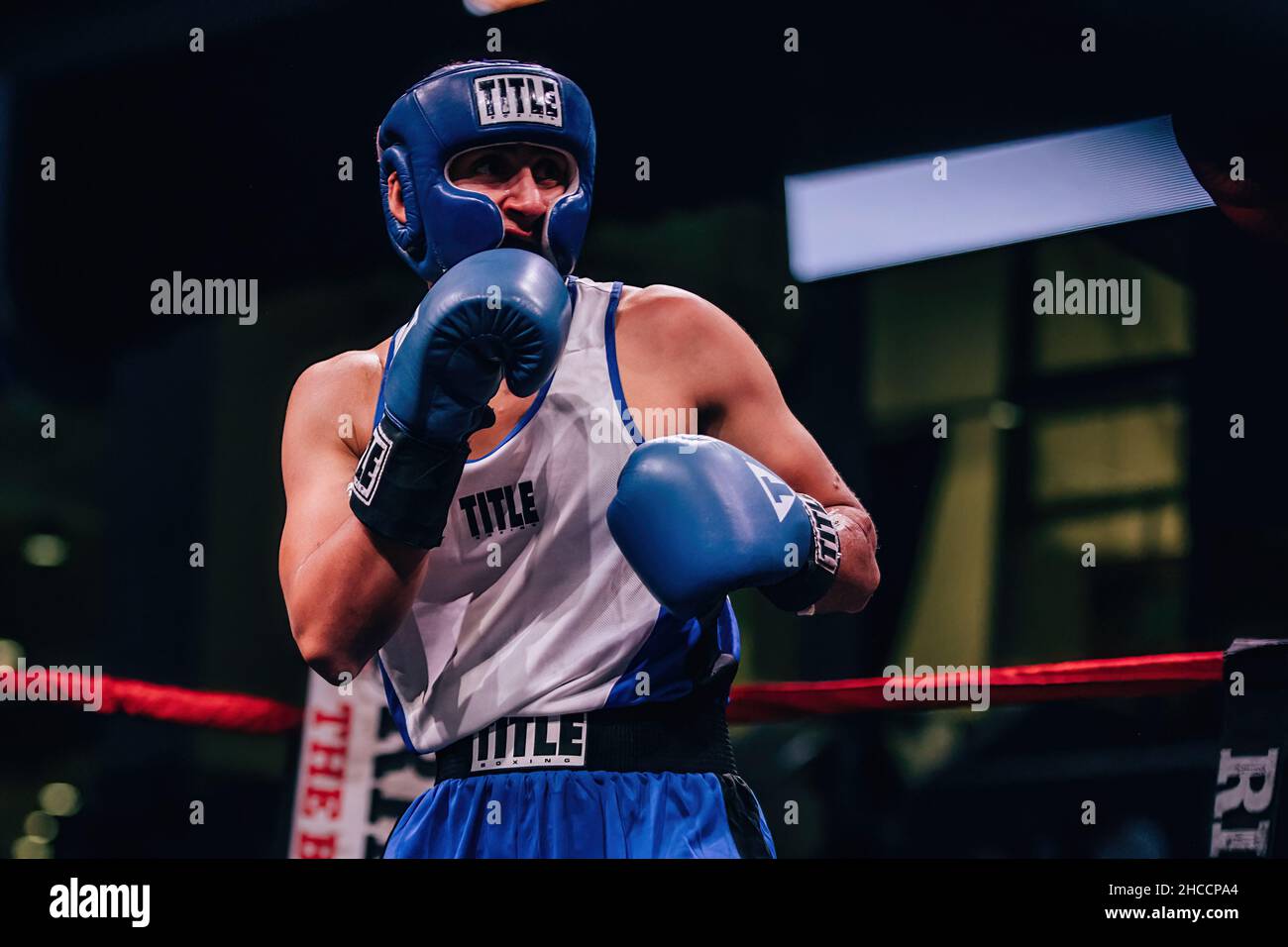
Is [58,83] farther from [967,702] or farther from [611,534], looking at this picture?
[967,702]

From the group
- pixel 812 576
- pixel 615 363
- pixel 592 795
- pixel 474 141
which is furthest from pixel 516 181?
pixel 592 795

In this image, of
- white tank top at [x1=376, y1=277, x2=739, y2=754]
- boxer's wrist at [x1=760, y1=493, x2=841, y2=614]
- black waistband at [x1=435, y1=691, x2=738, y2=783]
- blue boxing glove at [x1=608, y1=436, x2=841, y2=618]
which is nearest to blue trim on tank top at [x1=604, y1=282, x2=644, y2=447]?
white tank top at [x1=376, y1=277, x2=739, y2=754]

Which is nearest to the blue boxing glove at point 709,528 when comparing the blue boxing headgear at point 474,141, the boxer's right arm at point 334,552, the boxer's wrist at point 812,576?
the boxer's wrist at point 812,576

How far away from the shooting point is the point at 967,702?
2691 mm

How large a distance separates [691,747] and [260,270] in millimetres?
1303

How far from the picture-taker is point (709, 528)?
5.20 ft

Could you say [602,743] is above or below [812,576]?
below

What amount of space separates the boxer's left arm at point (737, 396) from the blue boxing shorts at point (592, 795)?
36 centimetres

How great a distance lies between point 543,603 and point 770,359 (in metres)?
1.75

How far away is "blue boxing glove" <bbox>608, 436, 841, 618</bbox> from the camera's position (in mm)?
1583

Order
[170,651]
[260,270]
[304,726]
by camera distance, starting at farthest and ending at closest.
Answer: [170,651]
[304,726]
[260,270]

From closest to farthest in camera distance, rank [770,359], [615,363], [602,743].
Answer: [602,743], [615,363], [770,359]

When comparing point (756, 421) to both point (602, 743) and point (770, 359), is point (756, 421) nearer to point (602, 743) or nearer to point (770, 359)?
point (602, 743)

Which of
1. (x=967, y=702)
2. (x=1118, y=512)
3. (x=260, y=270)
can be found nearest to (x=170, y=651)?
(x=260, y=270)
